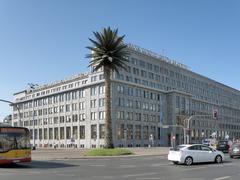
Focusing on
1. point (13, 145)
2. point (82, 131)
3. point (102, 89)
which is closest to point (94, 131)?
point (82, 131)

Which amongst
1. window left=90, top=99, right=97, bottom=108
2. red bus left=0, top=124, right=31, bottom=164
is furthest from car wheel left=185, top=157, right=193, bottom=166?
window left=90, top=99, right=97, bottom=108

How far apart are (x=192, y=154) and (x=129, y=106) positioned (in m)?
86.8

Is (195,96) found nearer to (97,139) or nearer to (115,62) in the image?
(97,139)

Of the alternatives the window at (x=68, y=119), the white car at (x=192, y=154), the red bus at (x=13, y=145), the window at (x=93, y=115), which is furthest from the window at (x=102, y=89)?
the red bus at (x=13, y=145)

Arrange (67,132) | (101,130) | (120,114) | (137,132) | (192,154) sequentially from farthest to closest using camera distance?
1. (67,132)
2. (137,132)
3. (120,114)
4. (101,130)
5. (192,154)

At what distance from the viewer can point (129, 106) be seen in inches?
4528

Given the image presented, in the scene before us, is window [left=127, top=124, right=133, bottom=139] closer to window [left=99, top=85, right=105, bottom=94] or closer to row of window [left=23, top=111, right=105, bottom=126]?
row of window [left=23, top=111, right=105, bottom=126]

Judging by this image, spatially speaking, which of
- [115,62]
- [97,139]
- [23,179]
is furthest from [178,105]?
[23,179]

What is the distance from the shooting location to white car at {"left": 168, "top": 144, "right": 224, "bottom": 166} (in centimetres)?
2798

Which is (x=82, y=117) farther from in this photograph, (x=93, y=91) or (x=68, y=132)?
(x=93, y=91)

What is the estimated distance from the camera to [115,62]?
51562 mm

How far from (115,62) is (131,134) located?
6450 centimetres

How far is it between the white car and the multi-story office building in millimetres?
69471

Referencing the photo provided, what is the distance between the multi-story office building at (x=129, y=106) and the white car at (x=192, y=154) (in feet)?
228
